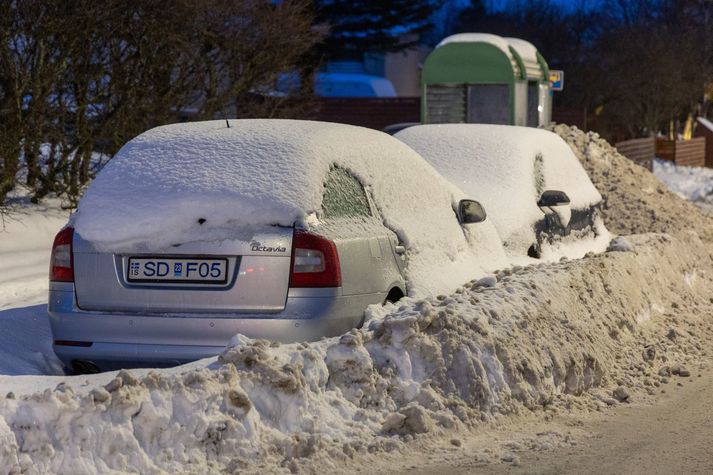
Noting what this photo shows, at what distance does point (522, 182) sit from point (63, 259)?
5.00m

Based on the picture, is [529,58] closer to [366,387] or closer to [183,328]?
[183,328]

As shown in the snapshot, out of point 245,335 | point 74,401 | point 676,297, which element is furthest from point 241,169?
point 676,297

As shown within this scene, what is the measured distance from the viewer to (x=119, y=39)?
1368 centimetres

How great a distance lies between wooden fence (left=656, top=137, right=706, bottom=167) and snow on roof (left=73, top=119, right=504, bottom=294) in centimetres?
3220

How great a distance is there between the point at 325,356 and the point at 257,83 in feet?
39.1

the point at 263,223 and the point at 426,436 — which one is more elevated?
the point at 263,223

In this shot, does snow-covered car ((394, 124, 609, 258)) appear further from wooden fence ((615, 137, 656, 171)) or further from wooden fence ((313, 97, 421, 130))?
wooden fence ((313, 97, 421, 130))

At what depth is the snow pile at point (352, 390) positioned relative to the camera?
5148 mm

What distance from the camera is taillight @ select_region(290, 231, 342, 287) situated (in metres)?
6.07

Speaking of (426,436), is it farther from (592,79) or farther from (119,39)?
(592,79)

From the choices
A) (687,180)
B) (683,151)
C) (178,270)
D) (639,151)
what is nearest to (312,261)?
(178,270)

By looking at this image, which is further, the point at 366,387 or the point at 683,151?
the point at 683,151

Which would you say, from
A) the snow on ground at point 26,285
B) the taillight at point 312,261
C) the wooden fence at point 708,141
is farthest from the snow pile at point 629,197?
the wooden fence at point 708,141

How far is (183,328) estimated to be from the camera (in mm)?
6098
